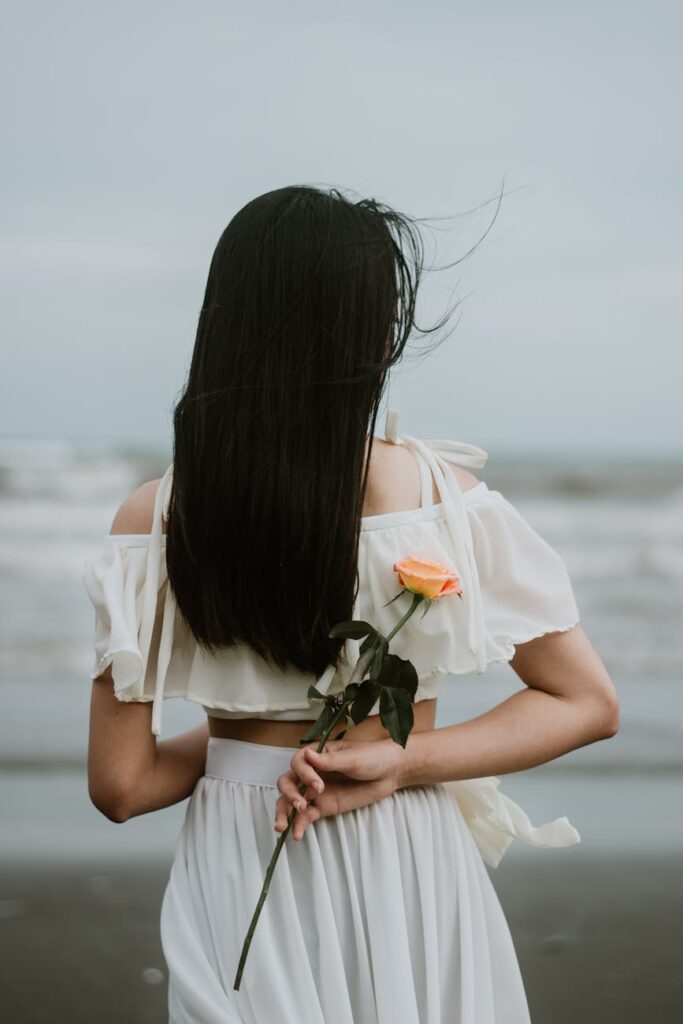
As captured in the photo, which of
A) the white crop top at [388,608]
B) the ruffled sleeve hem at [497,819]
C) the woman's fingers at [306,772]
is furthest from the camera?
the ruffled sleeve hem at [497,819]

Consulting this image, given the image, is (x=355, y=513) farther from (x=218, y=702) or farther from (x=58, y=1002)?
(x=58, y=1002)

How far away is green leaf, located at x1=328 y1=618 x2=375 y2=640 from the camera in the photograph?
1.46 m

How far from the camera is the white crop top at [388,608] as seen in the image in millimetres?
1560

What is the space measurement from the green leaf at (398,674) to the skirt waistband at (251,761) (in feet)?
0.72

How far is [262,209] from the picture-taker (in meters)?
1.56

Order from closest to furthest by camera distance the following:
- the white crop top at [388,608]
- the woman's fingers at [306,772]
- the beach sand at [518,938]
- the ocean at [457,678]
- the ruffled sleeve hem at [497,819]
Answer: the woman's fingers at [306,772] → the white crop top at [388,608] → the ruffled sleeve hem at [497,819] → the beach sand at [518,938] → the ocean at [457,678]

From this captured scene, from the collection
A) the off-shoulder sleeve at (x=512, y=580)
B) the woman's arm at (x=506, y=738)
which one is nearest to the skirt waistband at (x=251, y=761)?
the woman's arm at (x=506, y=738)

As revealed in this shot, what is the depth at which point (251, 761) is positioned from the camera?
65.2 inches

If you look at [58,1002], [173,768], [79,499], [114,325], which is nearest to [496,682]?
[58,1002]

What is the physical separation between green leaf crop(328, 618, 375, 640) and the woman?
0.07 m

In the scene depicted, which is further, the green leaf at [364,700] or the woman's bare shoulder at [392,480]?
the woman's bare shoulder at [392,480]

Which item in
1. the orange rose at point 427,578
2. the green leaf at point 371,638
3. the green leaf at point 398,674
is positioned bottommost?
the green leaf at point 398,674

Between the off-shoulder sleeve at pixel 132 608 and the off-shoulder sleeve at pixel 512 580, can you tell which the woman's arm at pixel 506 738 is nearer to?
the off-shoulder sleeve at pixel 512 580

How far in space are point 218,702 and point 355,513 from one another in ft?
1.00
